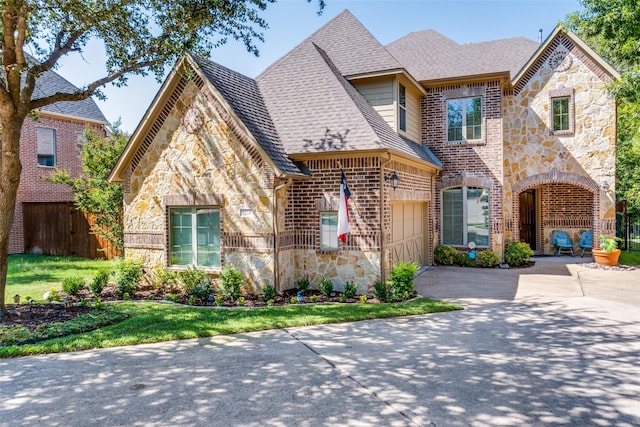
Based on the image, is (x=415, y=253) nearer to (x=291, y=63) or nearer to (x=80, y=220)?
(x=291, y=63)

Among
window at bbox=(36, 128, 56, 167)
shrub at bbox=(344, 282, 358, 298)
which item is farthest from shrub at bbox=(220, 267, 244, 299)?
window at bbox=(36, 128, 56, 167)

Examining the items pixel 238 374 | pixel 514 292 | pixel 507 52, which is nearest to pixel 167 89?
pixel 238 374

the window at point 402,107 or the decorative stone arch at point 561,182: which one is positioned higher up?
the window at point 402,107

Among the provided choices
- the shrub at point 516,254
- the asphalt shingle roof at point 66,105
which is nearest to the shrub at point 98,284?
the shrub at point 516,254

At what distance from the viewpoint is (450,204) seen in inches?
627

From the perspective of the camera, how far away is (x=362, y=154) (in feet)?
34.4

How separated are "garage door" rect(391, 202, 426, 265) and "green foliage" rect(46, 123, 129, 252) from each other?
9571mm

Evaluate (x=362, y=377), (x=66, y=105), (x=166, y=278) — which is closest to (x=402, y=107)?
(x=166, y=278)

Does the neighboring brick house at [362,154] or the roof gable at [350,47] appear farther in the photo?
the roof gable at [350,47]

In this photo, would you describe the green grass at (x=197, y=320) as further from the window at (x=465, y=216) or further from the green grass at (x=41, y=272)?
the window at (x=465, y=216)

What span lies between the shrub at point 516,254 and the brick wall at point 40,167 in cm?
1969

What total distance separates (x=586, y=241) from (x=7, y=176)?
19102 millimetres

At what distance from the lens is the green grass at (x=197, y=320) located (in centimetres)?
704

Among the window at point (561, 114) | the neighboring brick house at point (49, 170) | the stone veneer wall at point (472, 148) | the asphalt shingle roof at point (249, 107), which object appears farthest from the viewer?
the neighboring brick house at point (49, 170)
